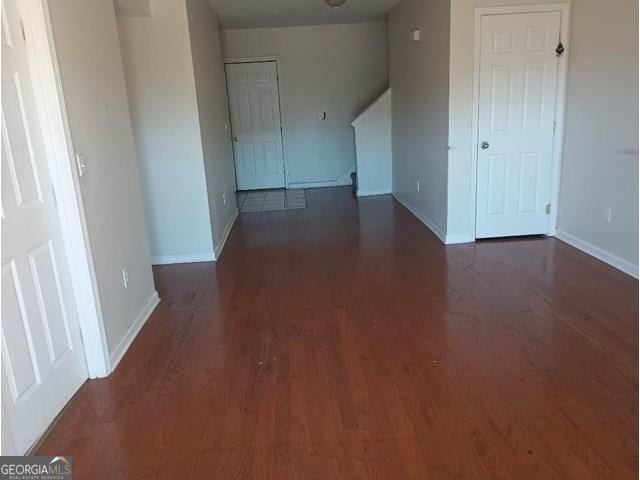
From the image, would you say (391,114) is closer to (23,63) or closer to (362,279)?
(362,279)

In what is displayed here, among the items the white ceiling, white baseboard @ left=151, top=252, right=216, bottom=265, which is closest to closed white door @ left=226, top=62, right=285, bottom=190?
the white ceiling

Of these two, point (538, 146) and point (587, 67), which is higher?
point (587, 67)

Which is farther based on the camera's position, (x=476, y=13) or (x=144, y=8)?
(x=476, y=13)

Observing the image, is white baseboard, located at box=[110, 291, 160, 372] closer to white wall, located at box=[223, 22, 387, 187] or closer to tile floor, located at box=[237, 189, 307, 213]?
tile floor, located at box=[237, 189, 307, 213]

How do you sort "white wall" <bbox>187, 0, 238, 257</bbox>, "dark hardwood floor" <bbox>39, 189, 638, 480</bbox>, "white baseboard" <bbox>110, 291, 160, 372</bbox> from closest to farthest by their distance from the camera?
"dark hardwood floor" <bbox>39, 189, 638, 480</bbox>, "white baseboard" <bbox>110, 291, 160, 372</bbox>, "white wall" <bbox>187, 0, 238, 257</bbox>

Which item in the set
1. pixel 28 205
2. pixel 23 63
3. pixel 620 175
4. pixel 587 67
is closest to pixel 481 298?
pixel 620 175

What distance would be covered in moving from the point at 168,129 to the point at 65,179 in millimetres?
1999

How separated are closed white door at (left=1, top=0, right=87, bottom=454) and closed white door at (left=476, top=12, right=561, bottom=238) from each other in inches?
136

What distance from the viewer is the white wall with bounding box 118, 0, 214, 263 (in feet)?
12.8

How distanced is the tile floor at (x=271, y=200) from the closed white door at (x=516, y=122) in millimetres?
2786

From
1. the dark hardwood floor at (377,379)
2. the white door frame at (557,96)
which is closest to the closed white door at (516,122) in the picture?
the white door frame at (557,96)

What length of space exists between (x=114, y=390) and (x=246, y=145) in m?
5.85

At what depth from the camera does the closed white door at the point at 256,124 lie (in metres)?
7.39

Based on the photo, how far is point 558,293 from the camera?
10.7 ft
